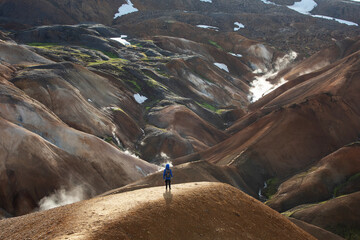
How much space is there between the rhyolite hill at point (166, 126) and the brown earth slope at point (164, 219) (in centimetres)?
113

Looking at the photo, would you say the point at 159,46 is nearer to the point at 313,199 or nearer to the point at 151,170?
the point at 151,170

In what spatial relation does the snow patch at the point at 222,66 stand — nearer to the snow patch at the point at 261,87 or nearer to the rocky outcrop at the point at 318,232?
the snow patch at the point at 261,87

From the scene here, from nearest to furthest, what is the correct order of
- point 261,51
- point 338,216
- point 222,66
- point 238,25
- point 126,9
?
1. point 338,216
2. point 222,66
3. point 261,51
4. point 126,9
5. point 238,25

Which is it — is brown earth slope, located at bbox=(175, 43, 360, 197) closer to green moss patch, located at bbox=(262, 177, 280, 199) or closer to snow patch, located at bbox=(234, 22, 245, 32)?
green moss patch, located at bbox=(262, 177, 280, 199)

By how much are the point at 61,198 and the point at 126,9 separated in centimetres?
13376

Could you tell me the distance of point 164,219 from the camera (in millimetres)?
16359

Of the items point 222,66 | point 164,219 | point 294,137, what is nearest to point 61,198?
point 164,219

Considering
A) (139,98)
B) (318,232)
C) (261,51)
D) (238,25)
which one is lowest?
(318,232)

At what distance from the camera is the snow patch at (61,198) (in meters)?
34.5

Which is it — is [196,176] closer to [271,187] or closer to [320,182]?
[271,187]

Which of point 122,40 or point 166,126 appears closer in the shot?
point 166,126

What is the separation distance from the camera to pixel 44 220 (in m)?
16.8

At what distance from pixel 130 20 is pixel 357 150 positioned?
120114 mm

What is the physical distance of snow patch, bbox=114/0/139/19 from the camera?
512ft
